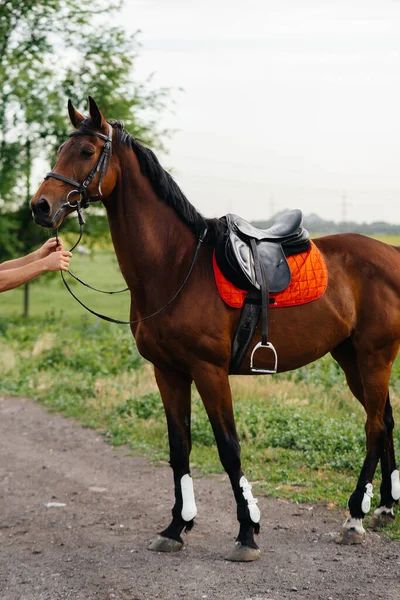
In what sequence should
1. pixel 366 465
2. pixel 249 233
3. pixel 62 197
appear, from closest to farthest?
pixel 62 197
pixel 249 233
pixel 366 465

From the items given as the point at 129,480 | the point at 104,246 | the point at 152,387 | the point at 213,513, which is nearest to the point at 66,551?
the point at 213,513

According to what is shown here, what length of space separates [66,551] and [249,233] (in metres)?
2.37

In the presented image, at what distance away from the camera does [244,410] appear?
7281 millimetres

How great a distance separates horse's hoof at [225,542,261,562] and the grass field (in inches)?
40.3

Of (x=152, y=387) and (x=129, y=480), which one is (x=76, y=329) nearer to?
(x=152, y=387)

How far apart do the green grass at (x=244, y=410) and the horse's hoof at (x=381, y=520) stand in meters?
0.08

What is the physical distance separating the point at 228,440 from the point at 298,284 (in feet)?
3.62

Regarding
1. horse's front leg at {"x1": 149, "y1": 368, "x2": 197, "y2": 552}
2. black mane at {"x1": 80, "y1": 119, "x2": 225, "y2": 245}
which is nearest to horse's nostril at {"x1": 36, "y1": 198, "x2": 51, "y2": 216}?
black mane at {"x1": 80, "y1": 119, "x2": 225, "y2": 245}

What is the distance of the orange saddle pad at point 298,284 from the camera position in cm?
422

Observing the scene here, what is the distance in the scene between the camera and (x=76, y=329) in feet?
45.6

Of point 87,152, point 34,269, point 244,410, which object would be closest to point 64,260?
point 34,269

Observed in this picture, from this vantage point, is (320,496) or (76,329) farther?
(76,329)

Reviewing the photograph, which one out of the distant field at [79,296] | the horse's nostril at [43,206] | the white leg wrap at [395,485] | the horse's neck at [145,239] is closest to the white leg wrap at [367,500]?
the white leg wrap at [395,485]

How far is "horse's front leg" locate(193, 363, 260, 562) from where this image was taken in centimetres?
413
